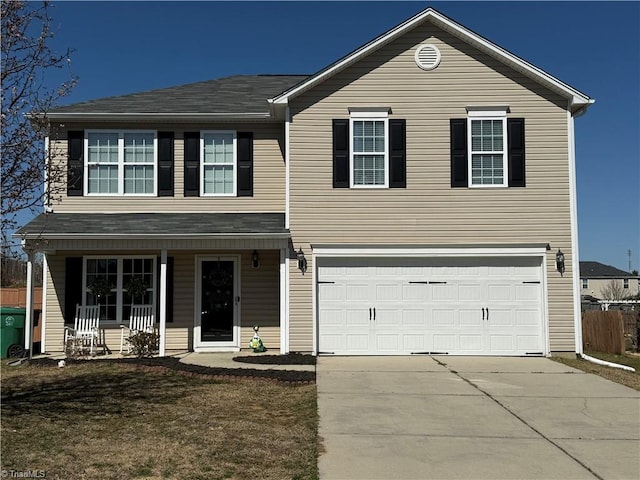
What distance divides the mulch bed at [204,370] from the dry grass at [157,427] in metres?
0.28

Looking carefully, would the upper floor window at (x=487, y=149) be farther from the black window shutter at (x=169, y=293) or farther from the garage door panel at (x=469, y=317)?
the black window shutter at (x=169, y=293)

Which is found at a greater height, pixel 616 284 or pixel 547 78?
pixel 547 78

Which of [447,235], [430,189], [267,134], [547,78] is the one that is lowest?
[447,235]

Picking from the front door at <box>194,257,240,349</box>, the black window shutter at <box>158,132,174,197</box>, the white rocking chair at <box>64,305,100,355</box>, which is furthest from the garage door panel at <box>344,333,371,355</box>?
the white rocking chair at <box>64,305,100,355</box>

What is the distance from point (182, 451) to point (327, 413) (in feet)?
7.60

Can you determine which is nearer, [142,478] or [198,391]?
[142,478]

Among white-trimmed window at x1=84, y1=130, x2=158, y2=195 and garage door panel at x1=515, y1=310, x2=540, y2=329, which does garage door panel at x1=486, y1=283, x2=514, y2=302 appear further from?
white-trimmed window at x1=84, y1=130, x2=158, y2=195

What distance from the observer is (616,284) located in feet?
187

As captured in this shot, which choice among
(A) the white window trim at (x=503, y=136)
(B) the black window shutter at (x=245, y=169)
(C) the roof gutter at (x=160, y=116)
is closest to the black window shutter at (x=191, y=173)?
(C) the roof gutter at (x=160, y=116)

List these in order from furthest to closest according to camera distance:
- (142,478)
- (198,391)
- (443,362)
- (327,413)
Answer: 1. (443,362)
2. (198,391)
3. (327,413)
4. (142,478)

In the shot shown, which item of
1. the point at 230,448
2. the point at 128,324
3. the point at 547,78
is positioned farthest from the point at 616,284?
the point at 230,448

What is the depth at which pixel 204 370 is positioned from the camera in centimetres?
1135

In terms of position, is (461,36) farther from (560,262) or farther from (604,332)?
(604,332)

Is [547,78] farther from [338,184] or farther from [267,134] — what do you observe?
[267,134]
